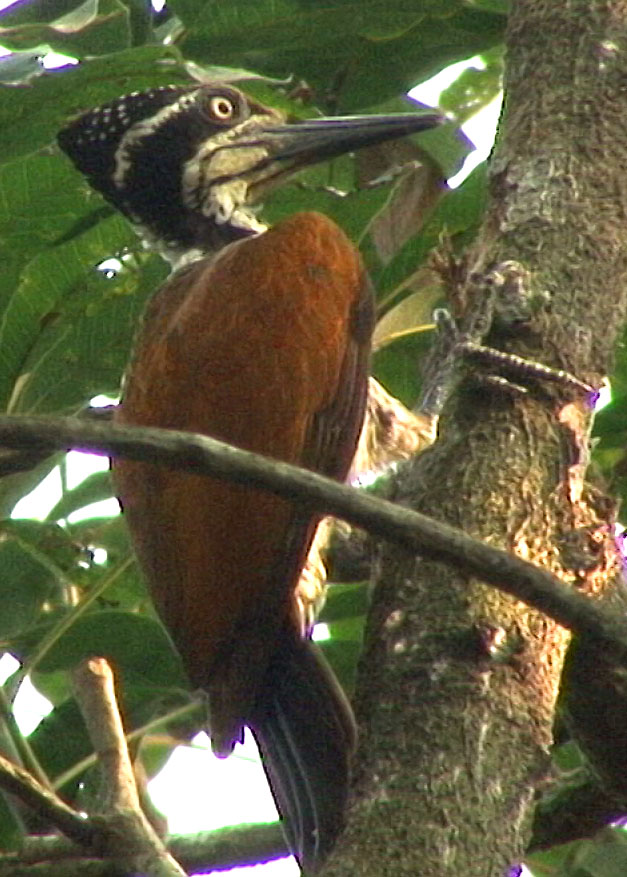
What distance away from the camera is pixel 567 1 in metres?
3.00

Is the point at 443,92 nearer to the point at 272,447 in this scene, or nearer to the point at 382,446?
the point at 382,446

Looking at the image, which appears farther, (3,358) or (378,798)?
(3,358)

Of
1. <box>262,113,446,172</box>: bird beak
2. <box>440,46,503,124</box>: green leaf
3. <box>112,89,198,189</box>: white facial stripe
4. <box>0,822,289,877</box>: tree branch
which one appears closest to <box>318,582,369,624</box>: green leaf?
<box>0,822,289,877</box>: tree branch

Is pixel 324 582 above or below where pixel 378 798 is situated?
below

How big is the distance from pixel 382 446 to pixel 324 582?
1.98 feet

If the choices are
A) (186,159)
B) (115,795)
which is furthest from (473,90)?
(115,795)

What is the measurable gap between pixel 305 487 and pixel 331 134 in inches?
80.4

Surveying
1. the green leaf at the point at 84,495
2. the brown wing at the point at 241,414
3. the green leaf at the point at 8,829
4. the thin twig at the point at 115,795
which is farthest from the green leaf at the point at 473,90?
the green leaf at the point at 8,829

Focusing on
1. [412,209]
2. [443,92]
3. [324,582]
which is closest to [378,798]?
[324,582]

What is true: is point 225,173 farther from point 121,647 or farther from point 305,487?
point 305,487

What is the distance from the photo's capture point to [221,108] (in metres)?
4.29

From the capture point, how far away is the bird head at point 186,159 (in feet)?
13.8

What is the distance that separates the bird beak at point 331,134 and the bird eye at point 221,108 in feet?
0.37

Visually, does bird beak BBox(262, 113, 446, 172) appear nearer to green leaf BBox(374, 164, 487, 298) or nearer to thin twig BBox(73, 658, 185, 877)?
green leaf BBox(374, 164, 487, 298)
